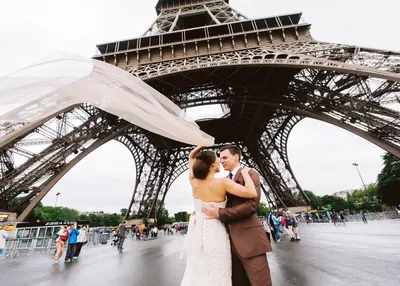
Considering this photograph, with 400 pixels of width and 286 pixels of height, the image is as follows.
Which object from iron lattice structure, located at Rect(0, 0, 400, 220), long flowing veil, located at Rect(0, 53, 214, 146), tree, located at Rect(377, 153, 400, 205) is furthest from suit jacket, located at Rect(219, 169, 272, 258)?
tree, located at Rect(377, 153, 400, 205)

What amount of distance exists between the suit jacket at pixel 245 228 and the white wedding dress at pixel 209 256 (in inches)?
4.3

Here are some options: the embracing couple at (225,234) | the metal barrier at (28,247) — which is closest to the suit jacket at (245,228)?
the embracing couple at (225,234)

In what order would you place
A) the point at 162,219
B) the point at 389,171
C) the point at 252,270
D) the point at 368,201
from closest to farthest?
the point at 252,270 → the point at 389,171 → the point at 162,219 → the point at 368,201

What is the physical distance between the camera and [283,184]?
24.2 m

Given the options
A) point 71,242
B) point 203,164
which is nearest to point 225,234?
point 203,164

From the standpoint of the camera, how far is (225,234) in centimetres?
185

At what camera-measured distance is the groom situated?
167cm

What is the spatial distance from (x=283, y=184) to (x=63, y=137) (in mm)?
21557

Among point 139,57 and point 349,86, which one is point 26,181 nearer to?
point 139,57

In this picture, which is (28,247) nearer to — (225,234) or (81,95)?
(81,95)

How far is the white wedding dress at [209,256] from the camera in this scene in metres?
1.76

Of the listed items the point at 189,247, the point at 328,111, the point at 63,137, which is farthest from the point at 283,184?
the point at 189,247

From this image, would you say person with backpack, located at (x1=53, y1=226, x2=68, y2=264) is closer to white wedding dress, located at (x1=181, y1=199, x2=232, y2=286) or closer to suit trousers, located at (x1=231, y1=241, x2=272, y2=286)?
white wedding dress, located at (x1=181, y1=199, x2=232, y2=286)

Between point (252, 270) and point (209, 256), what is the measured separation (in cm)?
36
